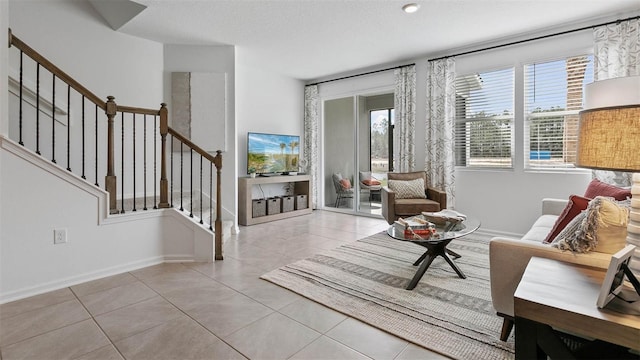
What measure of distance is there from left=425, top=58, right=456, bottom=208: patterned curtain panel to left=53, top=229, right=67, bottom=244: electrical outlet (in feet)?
14.8

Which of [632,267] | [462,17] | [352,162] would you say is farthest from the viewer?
[352,162]

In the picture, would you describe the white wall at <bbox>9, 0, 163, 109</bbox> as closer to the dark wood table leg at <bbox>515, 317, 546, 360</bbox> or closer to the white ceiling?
the white ceiling

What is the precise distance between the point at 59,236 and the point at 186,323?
150cm

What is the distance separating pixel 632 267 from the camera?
115 cm

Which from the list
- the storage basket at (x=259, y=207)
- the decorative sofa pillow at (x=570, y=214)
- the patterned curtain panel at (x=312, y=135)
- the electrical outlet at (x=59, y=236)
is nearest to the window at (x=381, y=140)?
the patterned curtain panel at (x=312, y=135)

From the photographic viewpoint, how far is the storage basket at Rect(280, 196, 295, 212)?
5.83 meters

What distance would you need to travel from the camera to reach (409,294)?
254cm

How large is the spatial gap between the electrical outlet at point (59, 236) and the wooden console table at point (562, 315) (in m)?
3.27

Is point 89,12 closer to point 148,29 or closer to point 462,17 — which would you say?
point 148,29

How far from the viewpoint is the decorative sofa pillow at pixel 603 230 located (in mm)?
1607

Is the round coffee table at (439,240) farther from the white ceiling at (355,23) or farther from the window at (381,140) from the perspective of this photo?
the window at (381,140)

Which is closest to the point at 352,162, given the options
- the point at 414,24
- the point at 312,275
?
the point at 414,24

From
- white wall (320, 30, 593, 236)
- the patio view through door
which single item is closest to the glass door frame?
the patio view through door

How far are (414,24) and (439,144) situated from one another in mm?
1807
